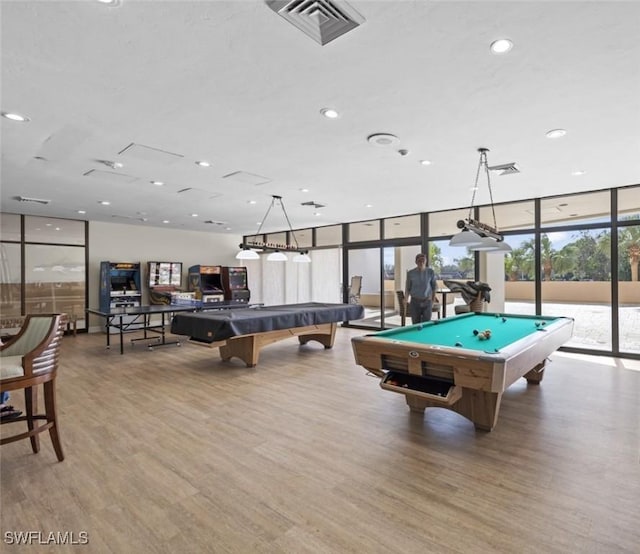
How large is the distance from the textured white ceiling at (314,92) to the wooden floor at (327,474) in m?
2.58

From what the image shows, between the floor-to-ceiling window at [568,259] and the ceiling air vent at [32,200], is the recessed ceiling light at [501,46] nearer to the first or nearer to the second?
the floor-to-ceiling window at [568,259]

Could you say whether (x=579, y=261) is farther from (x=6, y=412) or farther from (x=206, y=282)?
(x=206, y=282)

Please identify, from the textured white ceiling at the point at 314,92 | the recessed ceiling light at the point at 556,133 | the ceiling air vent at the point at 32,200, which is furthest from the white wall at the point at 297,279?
the recessed ceiling light at the point at 556,133

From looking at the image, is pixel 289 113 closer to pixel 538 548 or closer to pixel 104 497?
pixel 104 497

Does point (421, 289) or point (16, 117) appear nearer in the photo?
point (16, 117)

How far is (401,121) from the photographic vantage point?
3084 millimetres

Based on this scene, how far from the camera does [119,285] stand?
862 centimetres

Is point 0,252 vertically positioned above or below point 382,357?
above

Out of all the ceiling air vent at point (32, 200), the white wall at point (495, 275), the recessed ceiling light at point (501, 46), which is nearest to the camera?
the recessed ceiling light at point (501, 46)

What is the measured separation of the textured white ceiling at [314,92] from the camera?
187 cm

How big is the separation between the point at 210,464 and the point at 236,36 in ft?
8.82

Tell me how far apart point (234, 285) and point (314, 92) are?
7.99m

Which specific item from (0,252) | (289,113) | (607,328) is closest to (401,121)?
(289,113)

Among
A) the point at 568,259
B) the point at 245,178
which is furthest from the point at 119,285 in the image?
the point at 568,259
